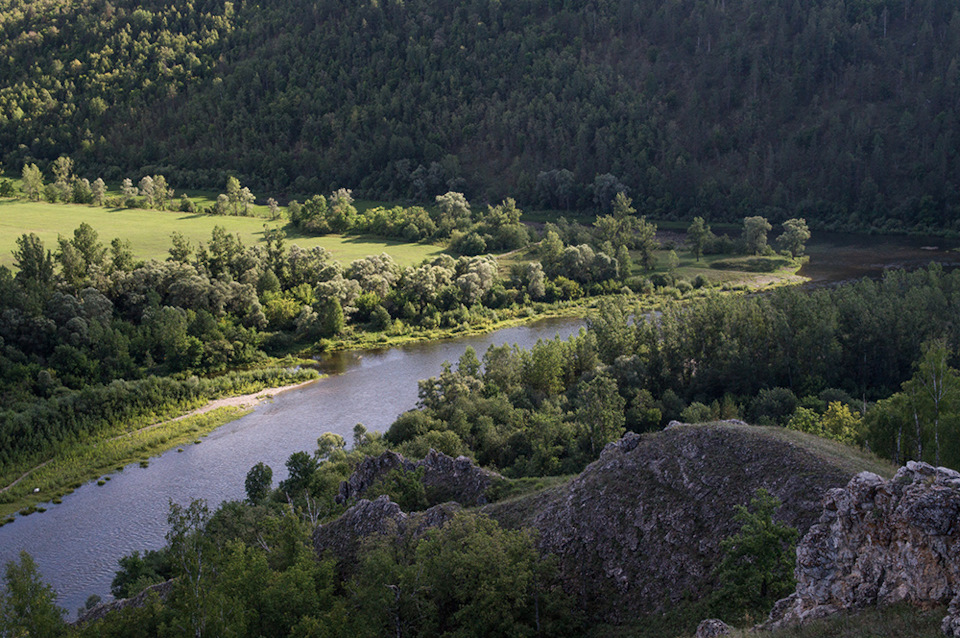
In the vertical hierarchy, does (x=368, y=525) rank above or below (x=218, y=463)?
above

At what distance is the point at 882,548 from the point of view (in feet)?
78.6

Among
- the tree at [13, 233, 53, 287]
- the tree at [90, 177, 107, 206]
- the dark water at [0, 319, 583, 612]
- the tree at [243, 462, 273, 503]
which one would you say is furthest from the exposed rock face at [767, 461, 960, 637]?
the tree at [90, 177, 107, 206]

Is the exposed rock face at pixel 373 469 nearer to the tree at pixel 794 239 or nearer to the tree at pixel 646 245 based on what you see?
the tree at pixel 646 245

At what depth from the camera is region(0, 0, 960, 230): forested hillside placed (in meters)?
154

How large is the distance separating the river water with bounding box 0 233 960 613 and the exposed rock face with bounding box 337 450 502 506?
16.4 meters

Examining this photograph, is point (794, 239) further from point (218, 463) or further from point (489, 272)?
point (218, 463)

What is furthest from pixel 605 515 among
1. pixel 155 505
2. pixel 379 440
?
pixel 155 505

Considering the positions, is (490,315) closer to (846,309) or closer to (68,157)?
(846,309)

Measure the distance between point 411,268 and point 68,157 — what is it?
361 ft

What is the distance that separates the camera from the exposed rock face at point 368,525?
38.1 m

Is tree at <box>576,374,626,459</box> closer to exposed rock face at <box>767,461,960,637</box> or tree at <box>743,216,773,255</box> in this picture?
exposed rock face at <box>767,461,960,637</box>

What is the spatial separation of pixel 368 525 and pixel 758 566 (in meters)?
→ 18.0

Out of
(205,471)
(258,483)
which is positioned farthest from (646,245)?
(258,483)

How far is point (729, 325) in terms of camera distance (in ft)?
235
